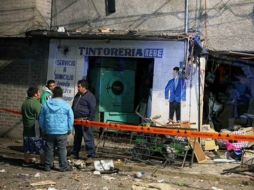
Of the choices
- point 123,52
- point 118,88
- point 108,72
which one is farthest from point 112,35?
point 118,88

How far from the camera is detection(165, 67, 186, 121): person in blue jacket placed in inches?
494

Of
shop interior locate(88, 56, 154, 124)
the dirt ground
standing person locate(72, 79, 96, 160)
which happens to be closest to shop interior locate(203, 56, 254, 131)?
shop interior locate(88, 56, 154, 124)

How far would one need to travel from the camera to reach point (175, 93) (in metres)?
12.6

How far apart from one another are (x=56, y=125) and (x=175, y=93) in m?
4.25

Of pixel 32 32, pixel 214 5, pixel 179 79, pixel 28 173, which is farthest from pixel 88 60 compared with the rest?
pixel 28 173

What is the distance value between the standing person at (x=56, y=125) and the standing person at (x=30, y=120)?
2.30ft

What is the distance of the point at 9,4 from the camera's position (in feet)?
46.6

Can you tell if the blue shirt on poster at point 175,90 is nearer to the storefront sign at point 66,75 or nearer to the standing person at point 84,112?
the standing person at point 84,112

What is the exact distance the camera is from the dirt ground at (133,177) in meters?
8.40

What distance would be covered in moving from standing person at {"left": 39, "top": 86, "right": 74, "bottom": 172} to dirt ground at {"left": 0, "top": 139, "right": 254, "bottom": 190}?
286 mm

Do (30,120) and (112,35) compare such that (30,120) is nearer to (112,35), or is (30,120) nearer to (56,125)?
(56,125)

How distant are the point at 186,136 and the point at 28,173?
3.13 m

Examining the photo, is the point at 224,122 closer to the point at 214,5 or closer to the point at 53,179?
the point at 214,5

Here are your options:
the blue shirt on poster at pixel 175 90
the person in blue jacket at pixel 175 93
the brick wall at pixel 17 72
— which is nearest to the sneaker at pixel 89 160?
the person in blue jacket at pixel 175 93
